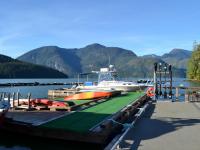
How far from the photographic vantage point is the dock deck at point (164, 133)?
1145 centimetres

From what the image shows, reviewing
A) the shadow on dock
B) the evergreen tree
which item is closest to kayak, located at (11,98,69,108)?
the shadow on dock

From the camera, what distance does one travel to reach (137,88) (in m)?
51.9

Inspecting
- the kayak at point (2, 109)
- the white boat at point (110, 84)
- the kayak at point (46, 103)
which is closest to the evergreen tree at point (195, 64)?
the white boat at point (110, 84)

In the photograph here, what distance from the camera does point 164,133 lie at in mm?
13664

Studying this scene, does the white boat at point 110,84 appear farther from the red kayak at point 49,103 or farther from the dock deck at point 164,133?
the dock deck at point 164,133

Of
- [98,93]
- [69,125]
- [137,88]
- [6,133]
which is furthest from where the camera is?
[137,88]

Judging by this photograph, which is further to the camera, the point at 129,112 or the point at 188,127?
the point at 129,112

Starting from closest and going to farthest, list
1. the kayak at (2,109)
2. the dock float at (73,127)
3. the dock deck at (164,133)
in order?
the dock deck at (164,133) → the dock float at (73,127) → the kayak at (2,109)

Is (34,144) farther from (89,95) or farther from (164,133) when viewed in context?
(89,95)

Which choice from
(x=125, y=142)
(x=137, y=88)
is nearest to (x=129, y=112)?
(x=125, y=142)

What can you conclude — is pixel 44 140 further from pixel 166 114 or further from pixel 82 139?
pixel 166 114

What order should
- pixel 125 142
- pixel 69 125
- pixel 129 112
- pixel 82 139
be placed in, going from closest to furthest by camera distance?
pixel 125 142
pixel 82 139
pixel 69 125
pixel 129 112

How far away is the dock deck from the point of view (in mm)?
11446

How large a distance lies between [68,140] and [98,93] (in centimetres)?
1735
